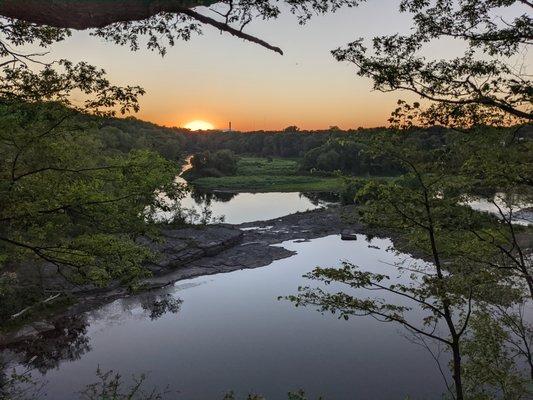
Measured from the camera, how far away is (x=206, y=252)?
41000 mm

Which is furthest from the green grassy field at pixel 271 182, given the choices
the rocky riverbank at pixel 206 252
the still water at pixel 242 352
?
the still water at pixel 242 352

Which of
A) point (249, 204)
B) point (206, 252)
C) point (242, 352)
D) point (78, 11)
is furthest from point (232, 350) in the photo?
point (249, 204)

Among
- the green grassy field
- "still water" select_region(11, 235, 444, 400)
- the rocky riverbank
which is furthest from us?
the green grassy field

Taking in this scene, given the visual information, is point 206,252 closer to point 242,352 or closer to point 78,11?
point 242,352

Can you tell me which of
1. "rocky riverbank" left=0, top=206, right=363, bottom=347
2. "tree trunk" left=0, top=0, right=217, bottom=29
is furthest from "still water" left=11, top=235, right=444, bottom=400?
"tree trunk" left=0, top=0, right=217, bottom=29

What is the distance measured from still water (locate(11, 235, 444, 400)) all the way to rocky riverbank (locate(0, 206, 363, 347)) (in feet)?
6.77

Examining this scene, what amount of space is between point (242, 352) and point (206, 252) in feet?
63.0

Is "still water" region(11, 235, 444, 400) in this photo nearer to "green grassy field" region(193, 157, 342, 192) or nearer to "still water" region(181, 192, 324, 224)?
"still water" region(181, 192, 324, 224)

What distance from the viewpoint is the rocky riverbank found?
28581 millimetres

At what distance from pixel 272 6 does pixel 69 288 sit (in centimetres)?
2730

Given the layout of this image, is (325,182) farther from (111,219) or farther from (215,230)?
(111,219)

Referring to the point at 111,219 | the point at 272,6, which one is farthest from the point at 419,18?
the point at 111,219

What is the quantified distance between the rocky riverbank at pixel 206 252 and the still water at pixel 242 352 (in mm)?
2065

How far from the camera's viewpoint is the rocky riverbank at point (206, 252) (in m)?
28.6
